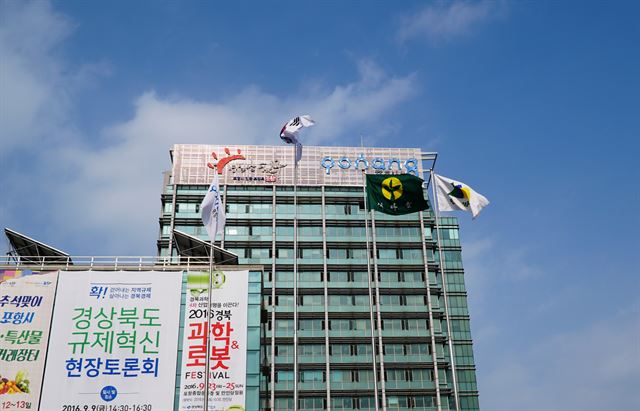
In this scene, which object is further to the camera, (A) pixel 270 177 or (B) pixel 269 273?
(A) pixel 270 177

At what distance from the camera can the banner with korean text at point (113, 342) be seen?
50281 mm

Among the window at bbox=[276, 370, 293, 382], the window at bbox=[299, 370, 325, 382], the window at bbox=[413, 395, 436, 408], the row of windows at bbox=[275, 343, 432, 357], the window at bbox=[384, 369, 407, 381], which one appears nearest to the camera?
the window at bbox=[276, 370, 293, 382]

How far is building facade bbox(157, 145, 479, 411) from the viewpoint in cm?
9525

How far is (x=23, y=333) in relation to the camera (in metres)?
52.1

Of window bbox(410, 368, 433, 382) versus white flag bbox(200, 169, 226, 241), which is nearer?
white flag bbox(200, 169, 226, 241)

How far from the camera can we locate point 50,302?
53625 mm

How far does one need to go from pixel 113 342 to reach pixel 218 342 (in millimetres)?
7982

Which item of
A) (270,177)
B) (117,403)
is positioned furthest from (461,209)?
(270,177)

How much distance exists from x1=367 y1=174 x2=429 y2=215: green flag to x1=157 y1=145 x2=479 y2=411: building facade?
40928 millimetres

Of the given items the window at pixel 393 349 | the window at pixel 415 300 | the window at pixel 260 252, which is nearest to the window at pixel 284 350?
the window at pixel 393 349

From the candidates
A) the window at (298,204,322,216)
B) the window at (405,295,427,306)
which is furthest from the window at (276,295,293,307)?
the window at (405,295,427,306)

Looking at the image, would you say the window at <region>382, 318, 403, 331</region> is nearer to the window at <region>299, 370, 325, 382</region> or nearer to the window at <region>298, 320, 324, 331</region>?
the window at <region>298, 320, 324, 331</region>

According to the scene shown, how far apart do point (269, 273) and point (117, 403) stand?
52358 mm

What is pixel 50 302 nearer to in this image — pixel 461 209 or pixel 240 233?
pixel 461 209
